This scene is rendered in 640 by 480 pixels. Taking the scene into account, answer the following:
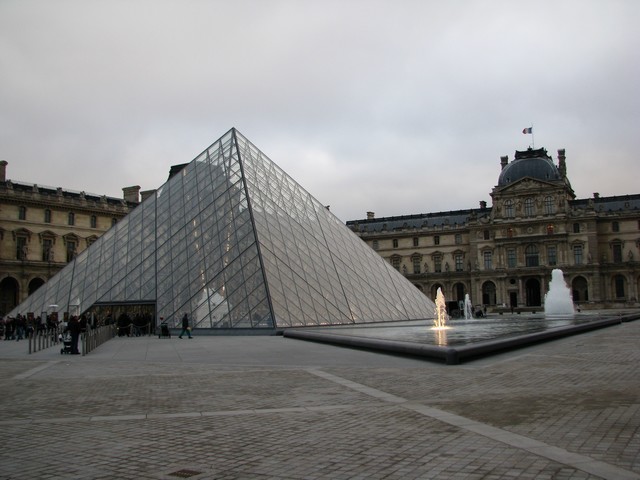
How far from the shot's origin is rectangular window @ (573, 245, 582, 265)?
7406 centimetres

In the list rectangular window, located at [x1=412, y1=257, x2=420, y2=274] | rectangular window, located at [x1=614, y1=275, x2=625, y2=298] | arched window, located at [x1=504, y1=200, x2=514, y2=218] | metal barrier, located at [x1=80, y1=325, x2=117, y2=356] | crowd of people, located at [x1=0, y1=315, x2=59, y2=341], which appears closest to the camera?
metal barrier, located at [x1=80, y1=325, x2=117, y2=356]

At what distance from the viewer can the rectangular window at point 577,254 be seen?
74.1 meters

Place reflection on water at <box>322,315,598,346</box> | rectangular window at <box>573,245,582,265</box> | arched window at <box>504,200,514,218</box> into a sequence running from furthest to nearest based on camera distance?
arched window at <box>504,200,514,218</box>, rectangular window at <box>573,245,582,265</box>, reflection on water at <box>322,315,598,346</box>

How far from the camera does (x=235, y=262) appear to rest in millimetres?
24281

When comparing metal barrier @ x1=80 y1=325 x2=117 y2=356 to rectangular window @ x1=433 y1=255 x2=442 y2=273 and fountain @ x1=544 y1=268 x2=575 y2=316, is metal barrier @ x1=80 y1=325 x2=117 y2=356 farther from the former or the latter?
rectangular window @ x1=433 y1=255 x2=442 y2=273

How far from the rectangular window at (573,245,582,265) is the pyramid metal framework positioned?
4740 centimetres

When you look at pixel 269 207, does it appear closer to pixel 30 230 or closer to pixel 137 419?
pixel 137 419

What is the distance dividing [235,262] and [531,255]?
61240 millimetres

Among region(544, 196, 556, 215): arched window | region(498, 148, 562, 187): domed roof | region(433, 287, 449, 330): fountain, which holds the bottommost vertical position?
region(433, 287, 449, 330): fountain

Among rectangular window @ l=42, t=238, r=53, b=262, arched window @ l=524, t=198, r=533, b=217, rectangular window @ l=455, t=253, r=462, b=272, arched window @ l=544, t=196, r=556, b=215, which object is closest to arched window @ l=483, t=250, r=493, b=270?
rectangular window @ l=455, t=253, r=462, b=272

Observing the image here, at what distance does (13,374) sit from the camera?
1176 centimetres

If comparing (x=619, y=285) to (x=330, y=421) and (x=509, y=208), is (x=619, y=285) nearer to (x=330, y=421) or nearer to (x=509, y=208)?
(x=509, y=208)

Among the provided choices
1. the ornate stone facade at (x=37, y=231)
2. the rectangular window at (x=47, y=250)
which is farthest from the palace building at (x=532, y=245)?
the rectangular window at (x=47, y=250)

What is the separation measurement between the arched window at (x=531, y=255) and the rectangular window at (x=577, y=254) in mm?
4533
